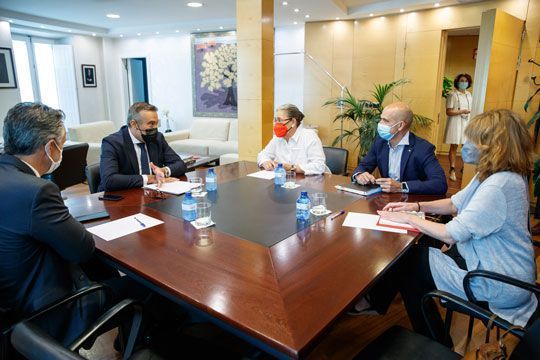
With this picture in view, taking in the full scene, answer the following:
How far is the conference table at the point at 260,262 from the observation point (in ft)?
3.16

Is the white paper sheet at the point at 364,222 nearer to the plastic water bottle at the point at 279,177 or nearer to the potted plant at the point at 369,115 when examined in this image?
the plastic water bottle at the point at 279,177

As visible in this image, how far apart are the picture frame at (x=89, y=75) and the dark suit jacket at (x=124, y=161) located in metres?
5.57

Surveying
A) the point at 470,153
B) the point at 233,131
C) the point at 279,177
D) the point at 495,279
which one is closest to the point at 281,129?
the point at 279,177

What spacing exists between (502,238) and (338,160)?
5.77 feet

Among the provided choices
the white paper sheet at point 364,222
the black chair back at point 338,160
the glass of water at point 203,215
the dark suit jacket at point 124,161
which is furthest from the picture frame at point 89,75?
the white paper sheet at point 364,222

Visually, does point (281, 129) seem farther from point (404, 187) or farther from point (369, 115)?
point (369, 115)

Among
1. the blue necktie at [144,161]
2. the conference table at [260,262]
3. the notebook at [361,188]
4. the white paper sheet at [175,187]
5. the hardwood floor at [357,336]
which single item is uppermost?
the blue necktie at [144,161]

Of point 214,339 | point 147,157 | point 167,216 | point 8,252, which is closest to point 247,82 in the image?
point 147,157

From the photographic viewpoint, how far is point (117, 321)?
124 centimetres

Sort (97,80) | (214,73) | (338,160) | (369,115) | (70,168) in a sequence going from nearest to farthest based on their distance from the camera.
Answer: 1. (338,160)
2. (70,168)
3. (369,115)
4. (214,73)
5. (97,80)

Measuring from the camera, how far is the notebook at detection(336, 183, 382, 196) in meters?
2.13

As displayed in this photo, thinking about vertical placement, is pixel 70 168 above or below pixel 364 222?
below

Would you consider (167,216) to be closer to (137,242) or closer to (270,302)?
(137,242)

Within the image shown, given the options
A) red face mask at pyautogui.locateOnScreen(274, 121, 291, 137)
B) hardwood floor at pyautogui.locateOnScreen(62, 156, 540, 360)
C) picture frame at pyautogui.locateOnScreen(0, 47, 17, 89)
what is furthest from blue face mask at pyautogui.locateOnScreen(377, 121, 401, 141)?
picture frame at pyautogui.locateOnScreen(0, 47, 17, 89)
